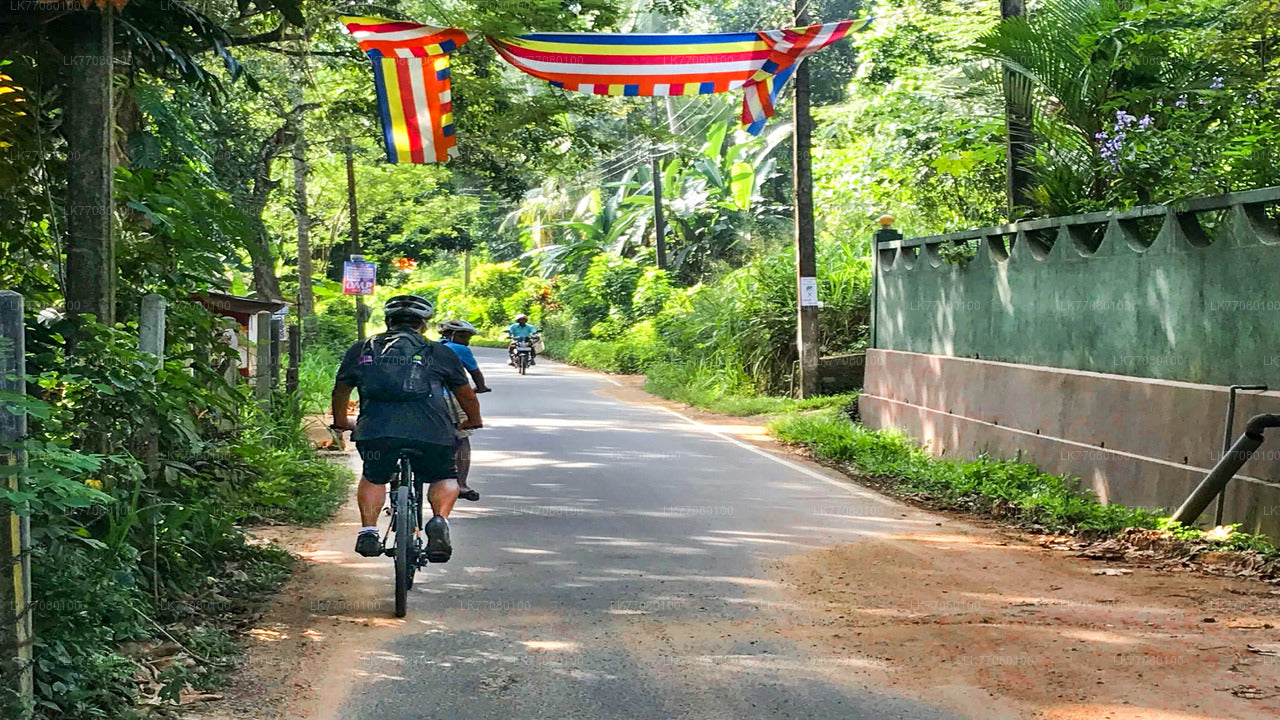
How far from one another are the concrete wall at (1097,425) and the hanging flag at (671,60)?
3.63 metres

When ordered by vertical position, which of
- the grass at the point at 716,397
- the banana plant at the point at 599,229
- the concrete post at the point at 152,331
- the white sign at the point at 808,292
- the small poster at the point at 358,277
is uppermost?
the banana plant at the point at 599,229

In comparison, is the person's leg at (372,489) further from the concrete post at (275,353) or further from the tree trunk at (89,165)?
the concrete post at (275,353)

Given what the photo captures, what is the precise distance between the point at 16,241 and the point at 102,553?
2.03 meters

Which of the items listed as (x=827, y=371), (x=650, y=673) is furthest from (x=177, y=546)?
(x=827, y=371)

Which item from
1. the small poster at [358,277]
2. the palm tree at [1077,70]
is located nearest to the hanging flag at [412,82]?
the palm tree at [1077,70]

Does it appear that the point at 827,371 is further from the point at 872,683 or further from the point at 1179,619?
the point at 872,683

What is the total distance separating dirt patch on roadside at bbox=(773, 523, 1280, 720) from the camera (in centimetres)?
578

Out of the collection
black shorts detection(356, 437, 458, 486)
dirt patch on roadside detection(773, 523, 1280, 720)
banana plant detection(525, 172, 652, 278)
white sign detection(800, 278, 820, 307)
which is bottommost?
dirt patch on roadside detection(773, 523, 1280, 720)

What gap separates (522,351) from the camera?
3519 cm

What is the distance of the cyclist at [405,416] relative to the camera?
752 cm

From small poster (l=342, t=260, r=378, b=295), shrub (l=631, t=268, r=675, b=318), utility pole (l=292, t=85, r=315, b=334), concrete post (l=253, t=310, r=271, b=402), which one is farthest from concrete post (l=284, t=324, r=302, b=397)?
shrub (l=631, t=268, r=675, b=318)

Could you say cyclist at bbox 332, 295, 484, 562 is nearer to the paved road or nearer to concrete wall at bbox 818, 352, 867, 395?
the paved road

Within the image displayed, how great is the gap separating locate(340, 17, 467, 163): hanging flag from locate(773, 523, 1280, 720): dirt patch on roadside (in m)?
6.71

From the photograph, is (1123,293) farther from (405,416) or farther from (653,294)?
(653,294)
